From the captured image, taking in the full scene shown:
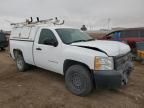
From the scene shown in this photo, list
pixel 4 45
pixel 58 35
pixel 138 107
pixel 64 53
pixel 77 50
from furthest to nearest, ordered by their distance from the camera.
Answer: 1. pixel 4 45
2. pixel 58 35
3. pixel 64 53
4. pixel 77 50
5. pixel 138 107

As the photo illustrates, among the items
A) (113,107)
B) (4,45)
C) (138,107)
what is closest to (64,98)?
(113,107)

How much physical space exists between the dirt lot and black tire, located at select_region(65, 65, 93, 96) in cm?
17

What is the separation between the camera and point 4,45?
1605cm

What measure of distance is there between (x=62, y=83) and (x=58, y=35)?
160 centimetres

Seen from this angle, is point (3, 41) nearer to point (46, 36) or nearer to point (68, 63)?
point (46, 36)

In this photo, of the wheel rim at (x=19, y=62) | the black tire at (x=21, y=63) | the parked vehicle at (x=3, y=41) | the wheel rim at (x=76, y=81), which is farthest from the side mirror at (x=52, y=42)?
A: the parked vehicle at (x=3, y=41)

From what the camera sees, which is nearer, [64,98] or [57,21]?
[64,98]

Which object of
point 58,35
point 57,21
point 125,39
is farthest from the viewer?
point 125,39

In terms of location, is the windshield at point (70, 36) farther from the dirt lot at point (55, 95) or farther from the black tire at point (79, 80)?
the dirt lot at point (55, 95)

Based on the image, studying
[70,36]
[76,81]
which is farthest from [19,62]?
[76,81]

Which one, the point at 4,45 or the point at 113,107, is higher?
the point at 4,45

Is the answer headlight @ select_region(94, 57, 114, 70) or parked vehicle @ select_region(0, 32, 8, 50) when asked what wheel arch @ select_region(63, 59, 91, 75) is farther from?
parked vehicle @ select_region(0, 32, 8, 50)

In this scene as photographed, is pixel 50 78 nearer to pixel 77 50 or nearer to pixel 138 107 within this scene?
pixel 77 50

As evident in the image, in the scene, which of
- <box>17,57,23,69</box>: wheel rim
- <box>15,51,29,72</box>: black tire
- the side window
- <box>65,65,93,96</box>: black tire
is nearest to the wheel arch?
<box>65,65,93,96</box>: black tire
